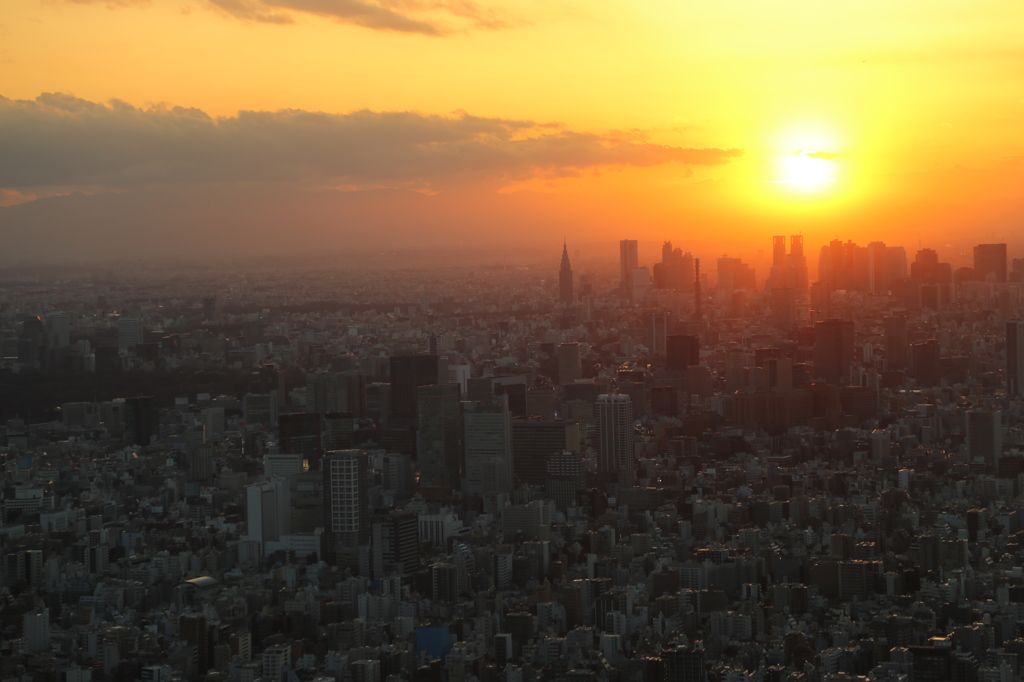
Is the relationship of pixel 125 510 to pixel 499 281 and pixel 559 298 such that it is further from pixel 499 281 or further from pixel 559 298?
pixel 559 298

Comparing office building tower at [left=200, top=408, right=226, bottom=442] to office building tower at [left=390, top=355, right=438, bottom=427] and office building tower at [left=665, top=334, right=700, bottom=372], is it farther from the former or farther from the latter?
office building tower at [left=665, top=334, right=700, bottom=372]

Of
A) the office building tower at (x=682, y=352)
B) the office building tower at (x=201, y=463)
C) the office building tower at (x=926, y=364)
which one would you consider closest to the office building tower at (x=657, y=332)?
the office building tower at (x=682, y=352)

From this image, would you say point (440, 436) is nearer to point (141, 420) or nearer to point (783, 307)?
point (141, 420)

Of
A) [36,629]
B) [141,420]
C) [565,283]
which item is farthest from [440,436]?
[565,283]

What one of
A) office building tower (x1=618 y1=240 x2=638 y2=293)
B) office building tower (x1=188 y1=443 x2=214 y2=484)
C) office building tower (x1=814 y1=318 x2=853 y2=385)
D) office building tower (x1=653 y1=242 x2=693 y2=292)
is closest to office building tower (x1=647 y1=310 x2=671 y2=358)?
office building tower (x1=653 y1=242 x2=693 y2=292)

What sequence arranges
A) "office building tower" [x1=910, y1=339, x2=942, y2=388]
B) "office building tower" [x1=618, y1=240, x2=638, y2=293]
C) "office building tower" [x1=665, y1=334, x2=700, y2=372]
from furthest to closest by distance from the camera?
"office building tower" [x1=665, y1=334, x2=700, y2=372] → "office building tower" [x1=618, y1=240, x2=638, y2=293] → "office building tower" [x1=910, y1=339, x2=942, y2=388]

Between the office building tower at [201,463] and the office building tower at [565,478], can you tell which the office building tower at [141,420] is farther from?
the office building tower at [565,478]
